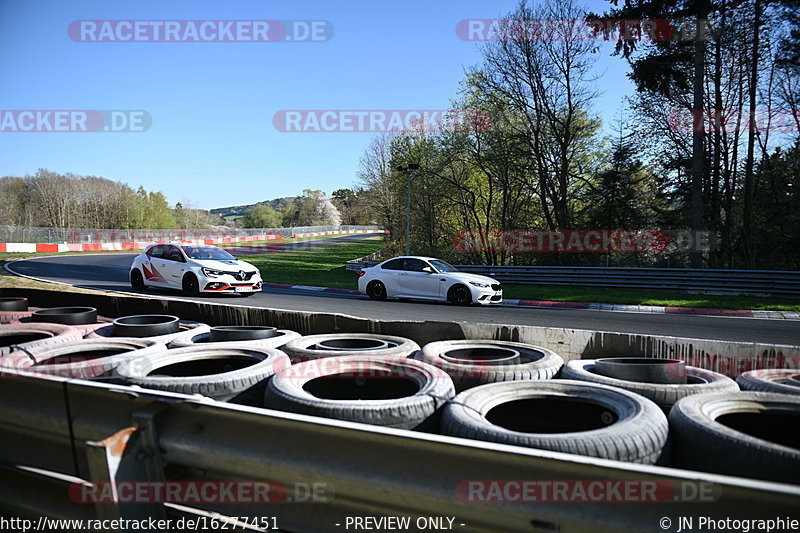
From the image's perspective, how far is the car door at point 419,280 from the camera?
1375 centimetres

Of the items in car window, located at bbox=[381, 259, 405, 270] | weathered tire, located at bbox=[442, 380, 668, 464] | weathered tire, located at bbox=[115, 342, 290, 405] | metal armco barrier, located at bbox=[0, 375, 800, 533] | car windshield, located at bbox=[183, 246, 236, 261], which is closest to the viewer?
metal armco barrier, located at bbox=[0, 375, 800, 533]

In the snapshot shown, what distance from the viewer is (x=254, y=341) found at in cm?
385

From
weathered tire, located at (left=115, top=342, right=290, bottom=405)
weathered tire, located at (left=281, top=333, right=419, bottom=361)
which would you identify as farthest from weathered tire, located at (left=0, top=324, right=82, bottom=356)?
weathered tire, located at (left=281, top=333, right=419, bottom=361)

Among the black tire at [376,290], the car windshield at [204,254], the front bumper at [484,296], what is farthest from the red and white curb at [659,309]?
the car windshield at [204,254]

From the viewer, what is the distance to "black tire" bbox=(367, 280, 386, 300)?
47.9 feet

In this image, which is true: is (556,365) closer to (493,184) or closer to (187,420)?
(187,420)

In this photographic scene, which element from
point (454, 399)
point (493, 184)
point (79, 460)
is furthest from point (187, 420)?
point (493, 184)

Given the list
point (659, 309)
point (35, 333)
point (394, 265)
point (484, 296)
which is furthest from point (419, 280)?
point (35, 333)

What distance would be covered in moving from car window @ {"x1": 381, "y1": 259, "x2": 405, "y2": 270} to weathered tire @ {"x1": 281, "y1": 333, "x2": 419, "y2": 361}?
10078 millimetres

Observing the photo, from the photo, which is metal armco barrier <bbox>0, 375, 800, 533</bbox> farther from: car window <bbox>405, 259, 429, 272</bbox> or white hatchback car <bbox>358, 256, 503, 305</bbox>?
car window <bbox>405, 259, 429, 272</bbox>

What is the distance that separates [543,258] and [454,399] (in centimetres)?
2096

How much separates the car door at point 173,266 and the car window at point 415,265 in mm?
6682

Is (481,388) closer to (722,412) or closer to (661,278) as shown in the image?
(722,412)

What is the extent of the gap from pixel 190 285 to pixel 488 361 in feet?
40.8
